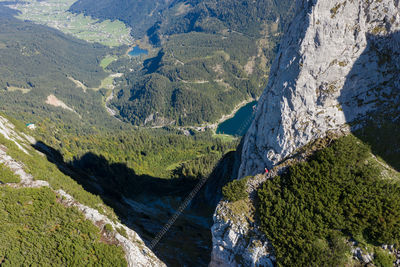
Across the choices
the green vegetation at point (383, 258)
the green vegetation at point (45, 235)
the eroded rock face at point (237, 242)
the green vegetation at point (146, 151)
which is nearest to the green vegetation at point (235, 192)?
the eroded rock face at point (237, 242)

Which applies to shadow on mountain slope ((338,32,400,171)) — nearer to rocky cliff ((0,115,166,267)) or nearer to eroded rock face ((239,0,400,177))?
eroded rock face ((239,0,400,177))

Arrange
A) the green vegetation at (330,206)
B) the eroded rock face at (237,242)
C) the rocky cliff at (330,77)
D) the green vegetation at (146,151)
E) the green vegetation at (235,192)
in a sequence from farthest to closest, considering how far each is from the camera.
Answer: the green vegetation at (146,151), the green vegetation at (235,192), the rocky cliff at (330,77), the eroded rock face at (237,242), the green vegetation at (330,206)

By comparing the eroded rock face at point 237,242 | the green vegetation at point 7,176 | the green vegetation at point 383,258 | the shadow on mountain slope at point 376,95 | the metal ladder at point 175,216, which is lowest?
the metal ladder at point 175,216

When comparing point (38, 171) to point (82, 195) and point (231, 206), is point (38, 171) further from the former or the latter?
point (231, 206)

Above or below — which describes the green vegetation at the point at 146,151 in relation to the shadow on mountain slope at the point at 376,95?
below

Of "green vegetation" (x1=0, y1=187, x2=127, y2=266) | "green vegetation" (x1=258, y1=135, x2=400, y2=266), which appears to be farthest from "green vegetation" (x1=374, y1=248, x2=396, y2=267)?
"green vegetation" (x1=0, y1=187, x2=127, y2=266)

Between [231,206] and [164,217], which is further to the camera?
[164,217]

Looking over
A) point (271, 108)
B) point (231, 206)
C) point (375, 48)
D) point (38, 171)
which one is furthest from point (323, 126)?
point (38, 171)

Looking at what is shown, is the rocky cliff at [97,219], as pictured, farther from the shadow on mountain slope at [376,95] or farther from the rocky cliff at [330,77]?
the shadow on mountain slope at [376,95]
